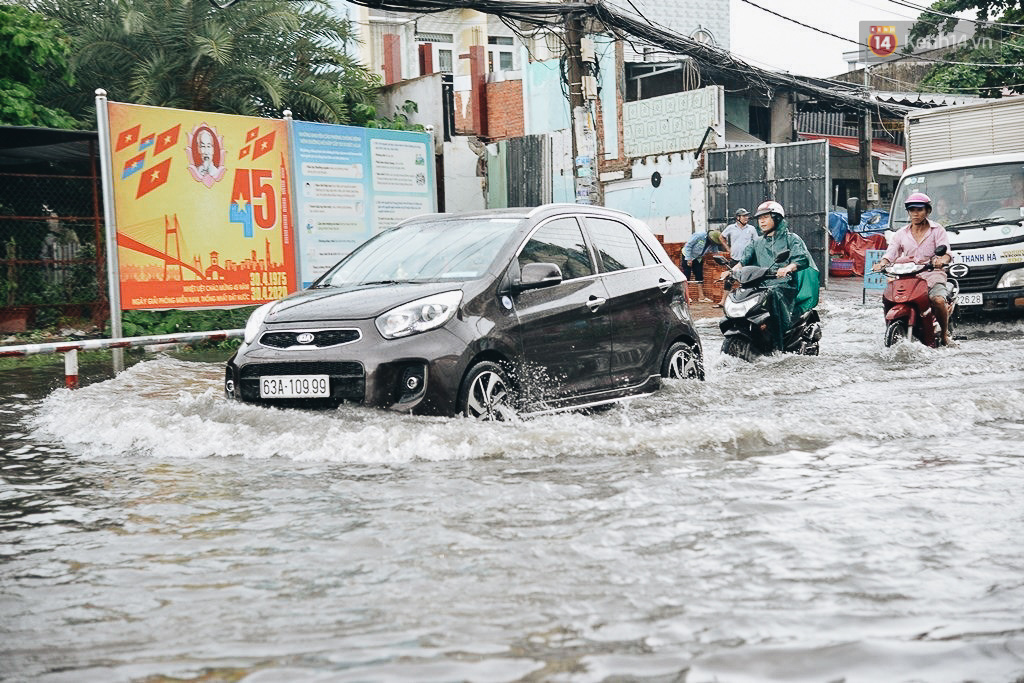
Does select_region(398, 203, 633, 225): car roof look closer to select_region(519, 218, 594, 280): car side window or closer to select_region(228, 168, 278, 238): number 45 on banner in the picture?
select_region(519, 218, 594, 280): car side window

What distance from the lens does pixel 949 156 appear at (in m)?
17.9

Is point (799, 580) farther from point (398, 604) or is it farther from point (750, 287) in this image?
point (750, 287)

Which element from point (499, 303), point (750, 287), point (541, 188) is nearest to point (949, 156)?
point (750, 287)

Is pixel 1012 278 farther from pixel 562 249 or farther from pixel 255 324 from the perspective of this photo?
pixel 255 324

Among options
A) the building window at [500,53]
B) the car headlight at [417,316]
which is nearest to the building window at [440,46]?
the building window at [500,53]

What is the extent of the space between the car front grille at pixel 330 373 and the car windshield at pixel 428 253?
0.97m

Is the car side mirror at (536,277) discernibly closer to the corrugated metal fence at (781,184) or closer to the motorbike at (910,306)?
the motorbike at (910,306)

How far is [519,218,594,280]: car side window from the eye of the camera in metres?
7.87

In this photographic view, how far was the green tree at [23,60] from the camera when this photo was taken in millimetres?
16797

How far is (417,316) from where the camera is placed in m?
6.94

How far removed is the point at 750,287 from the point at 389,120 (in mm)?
16972

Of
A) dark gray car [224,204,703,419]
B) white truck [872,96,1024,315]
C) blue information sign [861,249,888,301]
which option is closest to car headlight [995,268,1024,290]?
white truck [872,96,1024,315]

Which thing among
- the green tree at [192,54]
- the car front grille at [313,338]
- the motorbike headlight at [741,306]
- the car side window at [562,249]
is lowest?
the motorbike headlight at [741,306]

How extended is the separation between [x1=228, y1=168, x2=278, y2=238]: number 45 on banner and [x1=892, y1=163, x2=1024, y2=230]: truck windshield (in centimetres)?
827
